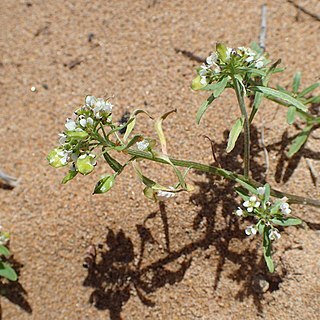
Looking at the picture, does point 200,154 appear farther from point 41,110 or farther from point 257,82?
point 41,110

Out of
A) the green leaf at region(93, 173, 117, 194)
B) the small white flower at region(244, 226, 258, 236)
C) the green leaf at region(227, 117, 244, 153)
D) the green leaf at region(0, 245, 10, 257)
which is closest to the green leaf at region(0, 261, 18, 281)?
the green leaf at region(0, 245, 10, 257)

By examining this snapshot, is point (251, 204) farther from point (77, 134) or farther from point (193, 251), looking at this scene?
point (77, 134)

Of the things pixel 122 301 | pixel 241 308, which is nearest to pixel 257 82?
pixel 241 308

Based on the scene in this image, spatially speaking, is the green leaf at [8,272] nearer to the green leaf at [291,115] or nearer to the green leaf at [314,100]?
the green leaf at [291,115]

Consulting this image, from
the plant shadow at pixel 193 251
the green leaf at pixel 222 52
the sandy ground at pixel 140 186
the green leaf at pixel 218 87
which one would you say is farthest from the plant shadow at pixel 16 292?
the green leaf at pixel 222 52

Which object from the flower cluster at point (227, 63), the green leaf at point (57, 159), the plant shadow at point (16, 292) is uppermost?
the flower cluster at point (227, 63)

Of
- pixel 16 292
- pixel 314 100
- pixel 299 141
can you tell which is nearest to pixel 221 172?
pixel 299 141
